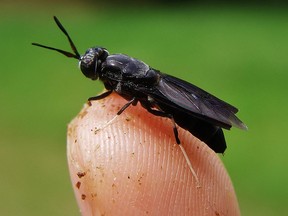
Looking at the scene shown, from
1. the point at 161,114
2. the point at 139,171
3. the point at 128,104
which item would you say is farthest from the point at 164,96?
the point at 139,171

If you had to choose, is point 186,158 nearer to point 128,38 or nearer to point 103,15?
point 128,38

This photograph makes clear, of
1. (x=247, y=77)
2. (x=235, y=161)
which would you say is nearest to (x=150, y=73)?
(x=235, y=161)

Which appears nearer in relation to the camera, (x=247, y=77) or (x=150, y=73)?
(x=150, y=73)

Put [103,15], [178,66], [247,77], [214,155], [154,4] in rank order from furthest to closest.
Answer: [154,4], [103,15], [178,66], [247,77], [214,155]

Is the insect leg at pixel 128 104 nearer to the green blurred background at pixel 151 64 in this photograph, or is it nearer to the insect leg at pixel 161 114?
the insect leg at pixel 161 114

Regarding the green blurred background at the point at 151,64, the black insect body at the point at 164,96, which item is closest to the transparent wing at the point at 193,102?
the black insect body at the point at 164,96

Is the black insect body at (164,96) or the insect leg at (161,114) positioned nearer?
the insect leg at (161,114)
